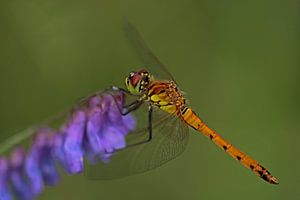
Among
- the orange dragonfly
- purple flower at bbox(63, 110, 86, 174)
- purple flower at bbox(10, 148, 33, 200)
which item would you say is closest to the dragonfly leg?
the orange dragonfly

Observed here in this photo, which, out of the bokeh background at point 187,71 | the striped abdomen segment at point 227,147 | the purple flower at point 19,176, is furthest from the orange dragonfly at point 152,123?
the bokeh background at point 187,71

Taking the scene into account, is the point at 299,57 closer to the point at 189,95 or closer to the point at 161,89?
the point at 189,95

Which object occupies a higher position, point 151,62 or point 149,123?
point 151,62

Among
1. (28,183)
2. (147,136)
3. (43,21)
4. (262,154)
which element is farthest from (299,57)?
(28,183)

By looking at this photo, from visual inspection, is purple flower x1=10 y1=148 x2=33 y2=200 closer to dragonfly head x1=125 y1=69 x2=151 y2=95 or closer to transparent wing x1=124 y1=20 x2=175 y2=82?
dragonfly head x1=125 y1=69 x2=151 y2=95

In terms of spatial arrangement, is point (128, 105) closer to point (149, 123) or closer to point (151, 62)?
point (149, 123)

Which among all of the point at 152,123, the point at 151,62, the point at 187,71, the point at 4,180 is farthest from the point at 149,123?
the point at 187,71
